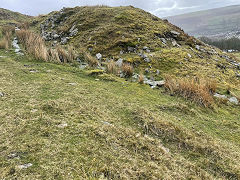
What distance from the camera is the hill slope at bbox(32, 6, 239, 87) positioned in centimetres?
948

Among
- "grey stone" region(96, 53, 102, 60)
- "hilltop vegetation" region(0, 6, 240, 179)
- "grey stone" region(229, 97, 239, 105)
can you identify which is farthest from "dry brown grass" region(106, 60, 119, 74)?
"grey stone" region(229, 97, 239, 105)

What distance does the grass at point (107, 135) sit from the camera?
239 cm

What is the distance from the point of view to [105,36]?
464 inches

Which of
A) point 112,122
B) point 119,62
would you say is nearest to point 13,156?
point 112,122

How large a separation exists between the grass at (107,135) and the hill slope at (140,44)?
4.16 m

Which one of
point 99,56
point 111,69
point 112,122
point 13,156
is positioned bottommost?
point 112,122

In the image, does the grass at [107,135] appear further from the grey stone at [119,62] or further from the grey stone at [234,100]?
the grey stone at [119,62]

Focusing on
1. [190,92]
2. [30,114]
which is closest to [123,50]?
[190,92]

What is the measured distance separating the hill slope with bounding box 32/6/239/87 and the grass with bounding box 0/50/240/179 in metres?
4.16

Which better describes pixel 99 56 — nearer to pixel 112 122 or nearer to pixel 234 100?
pixel 112 122

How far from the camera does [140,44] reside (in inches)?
439

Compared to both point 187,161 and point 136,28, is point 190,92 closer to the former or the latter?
point 187,161

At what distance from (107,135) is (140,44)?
29.9ft

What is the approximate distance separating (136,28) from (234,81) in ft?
25.4
